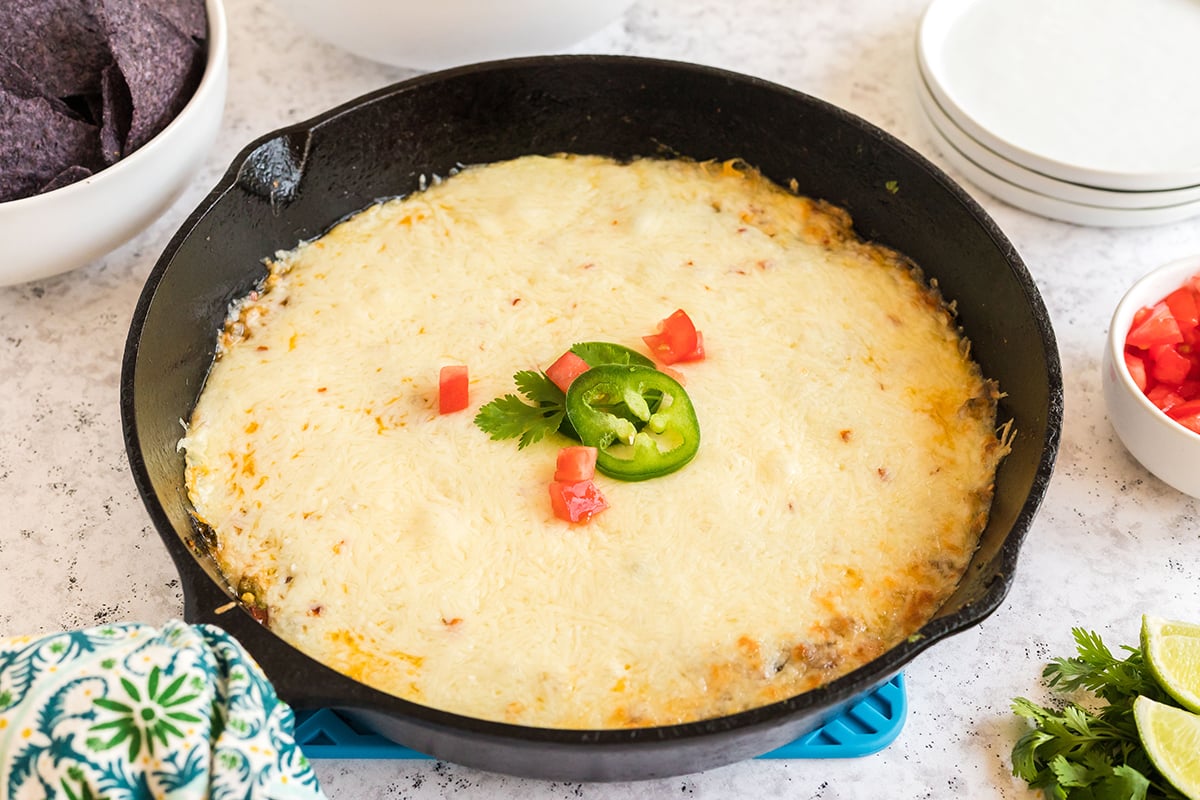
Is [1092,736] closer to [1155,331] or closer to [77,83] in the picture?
[1155,331]

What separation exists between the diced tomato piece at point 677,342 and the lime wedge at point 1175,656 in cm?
110

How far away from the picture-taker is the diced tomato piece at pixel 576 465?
2.46 meters

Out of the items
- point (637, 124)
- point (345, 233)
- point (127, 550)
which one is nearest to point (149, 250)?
point (345, 233)

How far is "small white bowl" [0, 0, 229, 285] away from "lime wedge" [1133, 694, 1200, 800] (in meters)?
2.54

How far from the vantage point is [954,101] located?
10.8 ft

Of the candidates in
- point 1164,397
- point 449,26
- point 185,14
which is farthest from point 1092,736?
point 185,14

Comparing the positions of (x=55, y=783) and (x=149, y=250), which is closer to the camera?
(x=55, y=783)

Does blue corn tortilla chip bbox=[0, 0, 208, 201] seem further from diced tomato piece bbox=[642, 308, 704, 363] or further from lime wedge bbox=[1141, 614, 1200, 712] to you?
lime wedge bbox=[1141, 614, 1200, 712]

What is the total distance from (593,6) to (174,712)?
233cm

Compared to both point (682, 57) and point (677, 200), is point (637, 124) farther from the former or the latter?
point (682, 57)

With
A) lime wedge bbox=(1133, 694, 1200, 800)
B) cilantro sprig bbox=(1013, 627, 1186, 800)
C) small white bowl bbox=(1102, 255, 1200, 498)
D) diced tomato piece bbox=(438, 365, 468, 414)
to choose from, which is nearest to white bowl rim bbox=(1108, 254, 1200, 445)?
small white bowl bbox=(1102, 255, 1200, 498)

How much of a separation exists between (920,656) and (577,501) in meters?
0.80

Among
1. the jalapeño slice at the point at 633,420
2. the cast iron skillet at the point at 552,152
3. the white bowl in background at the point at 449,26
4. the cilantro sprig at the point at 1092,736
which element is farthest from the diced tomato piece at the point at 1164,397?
the white bowl in background at the point at 449,26

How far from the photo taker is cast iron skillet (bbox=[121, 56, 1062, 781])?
6.39ft
